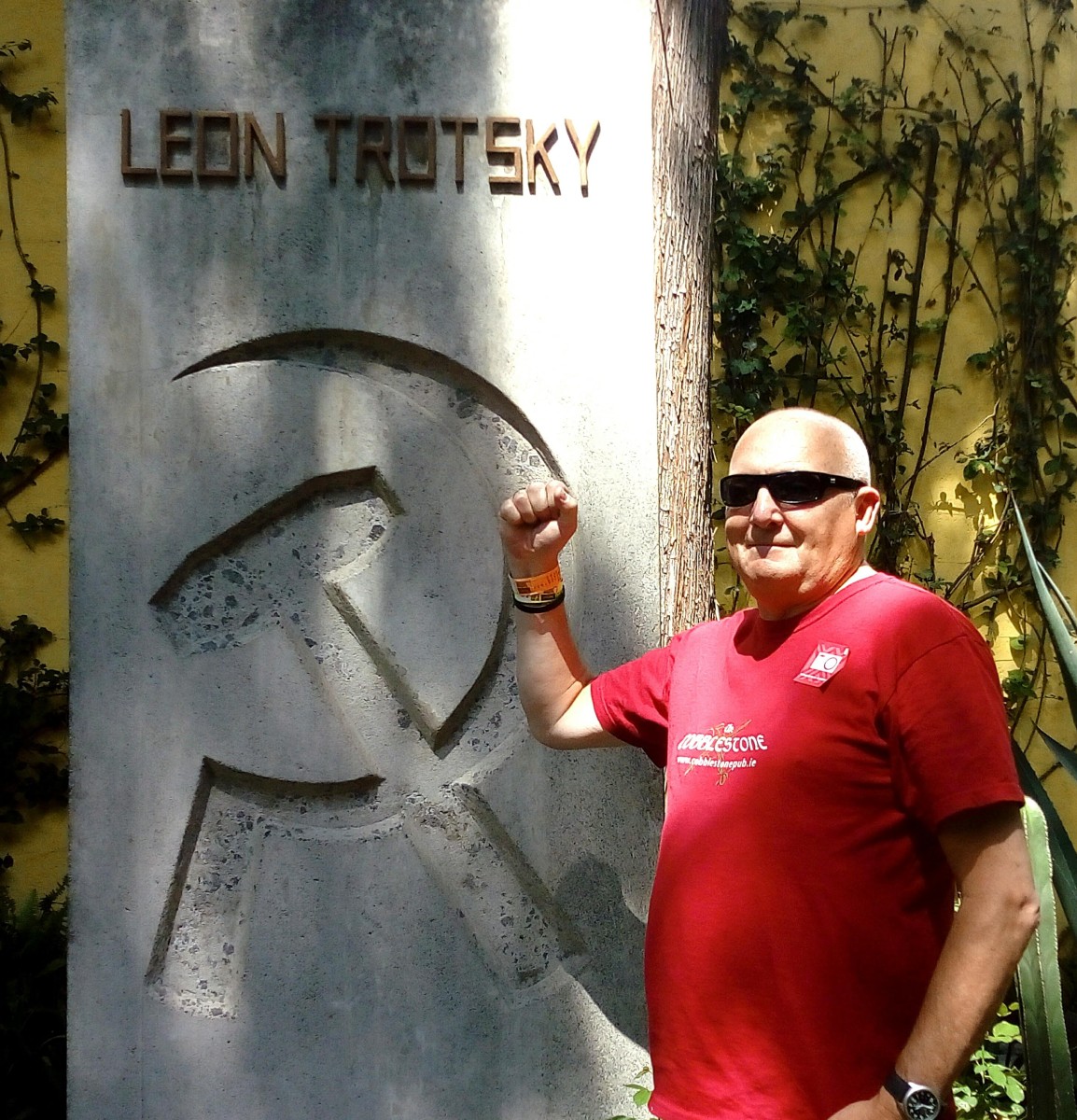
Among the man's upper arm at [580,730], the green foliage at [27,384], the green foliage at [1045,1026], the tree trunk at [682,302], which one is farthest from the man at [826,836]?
the green foliage at [27,384]

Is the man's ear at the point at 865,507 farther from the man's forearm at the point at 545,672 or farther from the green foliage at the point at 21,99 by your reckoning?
the green foliage at the point at 21,99

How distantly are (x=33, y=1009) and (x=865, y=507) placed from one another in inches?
116

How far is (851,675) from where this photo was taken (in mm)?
1783

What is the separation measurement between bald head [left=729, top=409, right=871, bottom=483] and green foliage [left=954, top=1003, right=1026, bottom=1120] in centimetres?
173

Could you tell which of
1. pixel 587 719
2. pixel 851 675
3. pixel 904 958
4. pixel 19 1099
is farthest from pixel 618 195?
pixel 19 1099

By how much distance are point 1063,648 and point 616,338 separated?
114cm

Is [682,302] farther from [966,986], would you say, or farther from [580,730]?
[966,986]

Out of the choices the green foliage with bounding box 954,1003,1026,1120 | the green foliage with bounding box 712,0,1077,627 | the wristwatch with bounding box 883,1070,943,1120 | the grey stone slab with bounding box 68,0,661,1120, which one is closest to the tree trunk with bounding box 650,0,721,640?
the grey stone slab with bounding box 68,0,661,1120

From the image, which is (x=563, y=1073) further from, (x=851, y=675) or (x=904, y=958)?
(x=851, y=675)

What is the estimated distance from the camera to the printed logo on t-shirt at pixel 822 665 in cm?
181

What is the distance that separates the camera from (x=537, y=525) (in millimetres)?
2326

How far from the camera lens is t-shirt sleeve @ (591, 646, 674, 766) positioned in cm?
221

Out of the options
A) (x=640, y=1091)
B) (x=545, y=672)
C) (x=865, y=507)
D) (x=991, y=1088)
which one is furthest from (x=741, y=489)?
(x=991, y=1088)

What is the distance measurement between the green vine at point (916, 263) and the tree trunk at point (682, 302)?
2.02m
